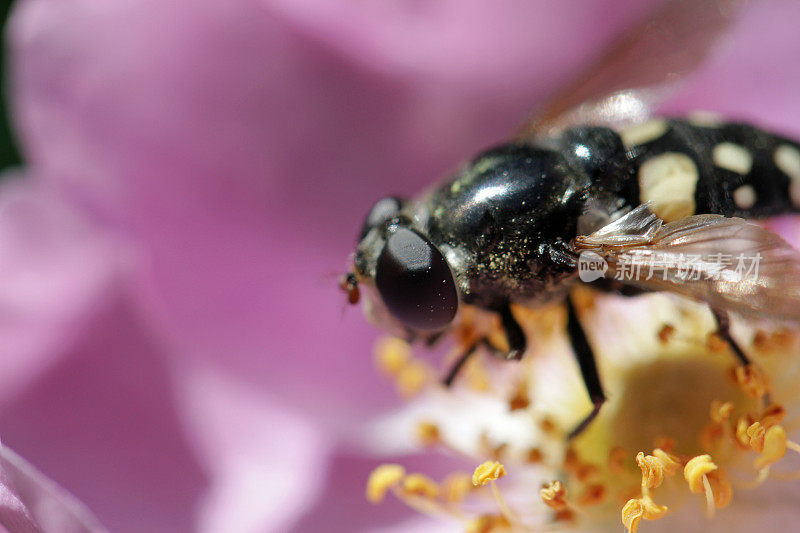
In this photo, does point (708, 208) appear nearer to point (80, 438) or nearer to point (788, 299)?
point (788, 299)

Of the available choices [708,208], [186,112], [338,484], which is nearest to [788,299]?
[708,208]

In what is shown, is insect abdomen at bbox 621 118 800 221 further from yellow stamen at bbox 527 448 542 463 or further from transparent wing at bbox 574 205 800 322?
yellow stamen at bbox 527 448 542 463

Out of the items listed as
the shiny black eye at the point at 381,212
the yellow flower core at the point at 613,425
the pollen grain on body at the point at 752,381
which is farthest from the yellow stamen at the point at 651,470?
the shiny black eye at the point at 381,212

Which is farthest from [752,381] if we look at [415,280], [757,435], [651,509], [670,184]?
[415,280]

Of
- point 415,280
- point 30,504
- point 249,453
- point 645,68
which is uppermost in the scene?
point 645,68

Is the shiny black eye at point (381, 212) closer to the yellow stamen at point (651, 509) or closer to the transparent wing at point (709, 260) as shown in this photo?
the transparent wing at point (709, 260)

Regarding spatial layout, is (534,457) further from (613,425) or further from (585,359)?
(585,359)
